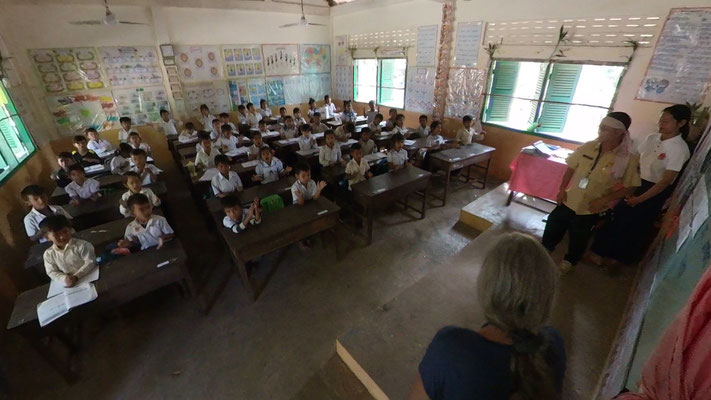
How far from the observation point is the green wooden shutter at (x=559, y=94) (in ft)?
15.3

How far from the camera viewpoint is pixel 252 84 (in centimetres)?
818

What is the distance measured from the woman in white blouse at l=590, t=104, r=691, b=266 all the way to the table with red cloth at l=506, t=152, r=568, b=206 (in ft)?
3.71

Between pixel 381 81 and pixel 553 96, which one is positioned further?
pixel 381 81

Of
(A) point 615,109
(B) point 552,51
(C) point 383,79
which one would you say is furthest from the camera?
(C) point 383,79

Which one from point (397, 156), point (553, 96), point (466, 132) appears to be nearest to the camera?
point (397, 156)

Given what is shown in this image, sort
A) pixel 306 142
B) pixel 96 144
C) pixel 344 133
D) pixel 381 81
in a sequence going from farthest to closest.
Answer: pixel 381 81 < pixel 344 133 < pixel 96 144 < pixel 306 142

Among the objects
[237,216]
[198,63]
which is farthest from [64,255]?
[198,63]

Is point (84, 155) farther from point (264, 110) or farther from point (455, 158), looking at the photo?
point (455, 158)

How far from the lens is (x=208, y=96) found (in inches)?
300

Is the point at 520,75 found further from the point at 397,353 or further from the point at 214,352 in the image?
the point at 214,352

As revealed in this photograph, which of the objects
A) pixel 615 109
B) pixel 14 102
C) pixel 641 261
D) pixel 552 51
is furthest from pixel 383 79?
pixel 14 102

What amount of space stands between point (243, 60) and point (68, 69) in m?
3.56

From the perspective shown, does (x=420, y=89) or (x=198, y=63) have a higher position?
(x=198, y=63)

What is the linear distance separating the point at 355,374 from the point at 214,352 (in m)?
1.29
